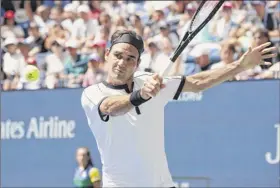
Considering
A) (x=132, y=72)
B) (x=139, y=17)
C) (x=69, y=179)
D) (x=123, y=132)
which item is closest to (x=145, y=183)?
(x=123, y=132)

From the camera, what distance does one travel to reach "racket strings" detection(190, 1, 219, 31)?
5.79 metres

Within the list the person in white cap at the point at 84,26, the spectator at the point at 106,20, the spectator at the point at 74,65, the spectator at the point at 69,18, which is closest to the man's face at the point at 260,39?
the spectator at the point at 74,65

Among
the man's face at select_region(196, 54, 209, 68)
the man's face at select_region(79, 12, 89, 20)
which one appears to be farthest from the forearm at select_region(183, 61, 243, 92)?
the man's face at select_region(79, 12, 89, 20)

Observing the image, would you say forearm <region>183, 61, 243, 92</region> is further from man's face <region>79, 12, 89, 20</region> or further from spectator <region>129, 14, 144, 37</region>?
man's face <region>79, 12, 89, 20</region>

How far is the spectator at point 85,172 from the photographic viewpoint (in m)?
11.6

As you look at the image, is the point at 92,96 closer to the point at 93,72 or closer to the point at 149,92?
the point at 149,92

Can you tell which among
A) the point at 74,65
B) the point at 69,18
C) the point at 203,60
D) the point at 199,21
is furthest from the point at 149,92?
the point at 69,18

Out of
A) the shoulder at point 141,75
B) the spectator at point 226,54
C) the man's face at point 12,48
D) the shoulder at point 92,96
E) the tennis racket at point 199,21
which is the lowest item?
the shoulder at point 92,96

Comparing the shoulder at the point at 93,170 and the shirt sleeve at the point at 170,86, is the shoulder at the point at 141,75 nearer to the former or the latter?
the shirt sleeve at the point at 170,86

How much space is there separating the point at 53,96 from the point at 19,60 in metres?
1.97

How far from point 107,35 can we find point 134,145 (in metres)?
8.30

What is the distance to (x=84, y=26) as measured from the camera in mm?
15273

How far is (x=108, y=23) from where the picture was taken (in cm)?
1452

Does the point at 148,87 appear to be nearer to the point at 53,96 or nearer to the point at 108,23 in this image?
the point at 53,96
